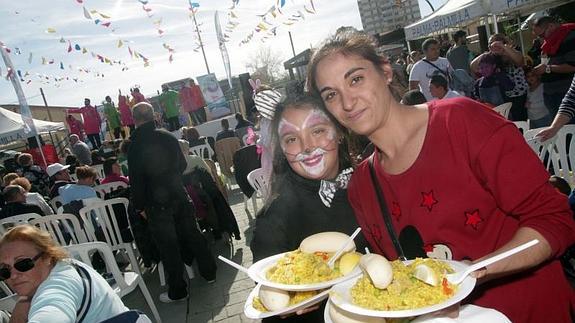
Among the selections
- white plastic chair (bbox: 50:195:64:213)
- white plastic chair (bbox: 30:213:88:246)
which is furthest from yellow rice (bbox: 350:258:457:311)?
white plastic chair (bbox: 50:195:64:213)

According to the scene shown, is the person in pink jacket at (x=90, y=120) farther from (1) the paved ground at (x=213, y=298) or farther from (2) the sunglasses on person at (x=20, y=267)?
(2) the sunglasses on person at (x=20, y=267)

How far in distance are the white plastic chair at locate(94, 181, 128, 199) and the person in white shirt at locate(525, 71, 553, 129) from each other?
6411 millimetres

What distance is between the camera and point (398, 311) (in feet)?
3.67

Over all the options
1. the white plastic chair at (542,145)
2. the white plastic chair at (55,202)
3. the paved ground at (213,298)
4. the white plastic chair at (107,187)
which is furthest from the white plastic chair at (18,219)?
the white plastic chair at (542,145)

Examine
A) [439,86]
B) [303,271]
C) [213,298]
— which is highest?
[439,86]

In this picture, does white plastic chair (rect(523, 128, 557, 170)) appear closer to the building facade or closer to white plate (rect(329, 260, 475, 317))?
white plate (rect(329, 260, 475, 317))

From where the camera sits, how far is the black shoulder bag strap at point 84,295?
2.13 metres

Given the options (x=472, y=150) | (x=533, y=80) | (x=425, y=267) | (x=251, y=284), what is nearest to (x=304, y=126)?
(x=472, y=150)

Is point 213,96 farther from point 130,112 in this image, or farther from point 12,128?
point 12,128

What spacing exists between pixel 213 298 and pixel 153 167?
163 centimetres

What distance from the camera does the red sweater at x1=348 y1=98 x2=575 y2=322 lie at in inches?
51.1

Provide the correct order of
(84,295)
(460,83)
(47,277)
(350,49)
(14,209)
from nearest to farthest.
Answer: (350,49), (84,295), (47,277), (14,209), (460,83)

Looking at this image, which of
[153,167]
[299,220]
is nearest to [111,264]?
[153,167]

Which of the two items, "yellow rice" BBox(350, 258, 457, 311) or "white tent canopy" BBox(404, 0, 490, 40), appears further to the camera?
"white tent canopy" BBox(404, 0, 490, 40)
